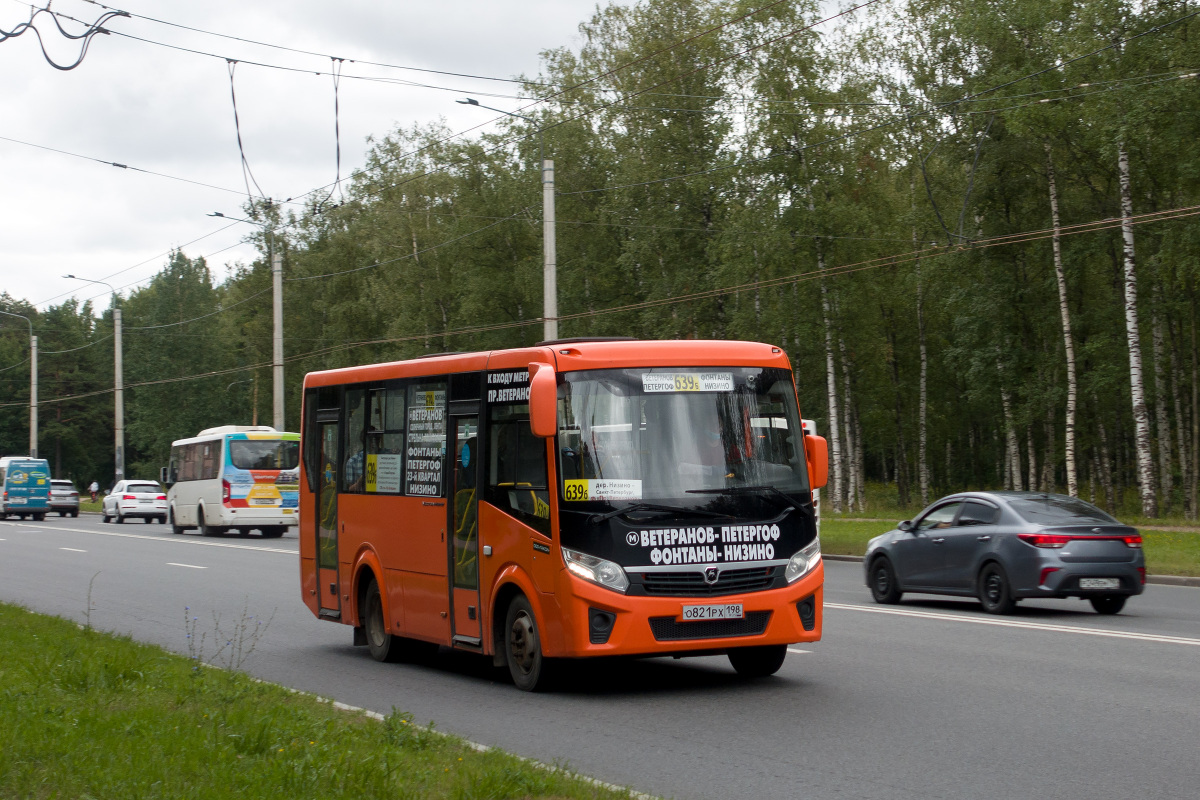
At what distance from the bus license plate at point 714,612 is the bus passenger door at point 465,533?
1951 millimetres

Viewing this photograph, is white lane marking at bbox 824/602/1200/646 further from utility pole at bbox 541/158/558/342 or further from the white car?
the white car

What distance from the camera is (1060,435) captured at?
182ft

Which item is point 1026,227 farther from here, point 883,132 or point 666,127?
point 666,127

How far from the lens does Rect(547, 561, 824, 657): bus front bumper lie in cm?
973

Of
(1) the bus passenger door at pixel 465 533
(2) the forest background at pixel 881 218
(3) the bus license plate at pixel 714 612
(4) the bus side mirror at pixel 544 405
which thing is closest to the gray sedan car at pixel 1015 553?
Answer: (3) the bus license plate at pixel 714 612

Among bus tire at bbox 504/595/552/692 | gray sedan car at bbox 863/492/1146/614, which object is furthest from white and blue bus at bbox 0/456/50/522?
bus tire at bbox 504/595/552/692

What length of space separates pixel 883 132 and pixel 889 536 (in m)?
28.3

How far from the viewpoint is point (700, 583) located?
1001 centimetres

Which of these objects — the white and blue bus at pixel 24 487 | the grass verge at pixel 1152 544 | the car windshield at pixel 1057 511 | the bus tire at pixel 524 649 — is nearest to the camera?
the bus tire at pixel 524 649

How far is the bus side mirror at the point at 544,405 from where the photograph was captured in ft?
32.1

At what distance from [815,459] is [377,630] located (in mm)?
4761

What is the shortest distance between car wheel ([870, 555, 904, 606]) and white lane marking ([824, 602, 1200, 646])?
2.12 feet

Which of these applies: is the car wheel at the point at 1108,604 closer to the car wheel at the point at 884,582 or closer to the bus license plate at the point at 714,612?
the car wheel at the point at 884,582

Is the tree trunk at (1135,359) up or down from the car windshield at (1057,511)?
up
